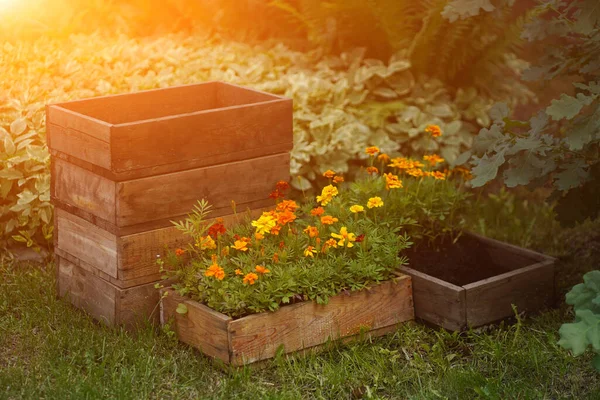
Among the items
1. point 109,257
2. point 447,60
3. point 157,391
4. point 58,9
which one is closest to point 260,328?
point 157,391

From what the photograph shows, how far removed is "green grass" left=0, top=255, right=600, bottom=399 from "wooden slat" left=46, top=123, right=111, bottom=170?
70 centimetres

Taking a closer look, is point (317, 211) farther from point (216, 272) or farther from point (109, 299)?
point (109, 299)

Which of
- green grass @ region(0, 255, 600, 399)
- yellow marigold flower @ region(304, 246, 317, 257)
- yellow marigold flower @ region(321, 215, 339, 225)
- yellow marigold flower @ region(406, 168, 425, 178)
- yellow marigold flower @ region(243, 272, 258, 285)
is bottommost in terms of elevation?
green grass @ region(0, 255, 600, 399)

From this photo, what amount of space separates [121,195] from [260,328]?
765 mm

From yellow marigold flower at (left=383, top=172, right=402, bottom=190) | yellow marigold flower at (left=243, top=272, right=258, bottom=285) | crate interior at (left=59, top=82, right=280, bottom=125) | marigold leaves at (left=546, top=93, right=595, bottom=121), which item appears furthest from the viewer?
crate interior at (left=59, top=82, right=280, bottom=125)

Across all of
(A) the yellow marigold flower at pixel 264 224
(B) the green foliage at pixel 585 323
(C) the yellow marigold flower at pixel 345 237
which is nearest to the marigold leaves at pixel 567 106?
(B) the green foliage at pixel 585 323

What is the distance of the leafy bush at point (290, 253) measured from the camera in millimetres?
3367

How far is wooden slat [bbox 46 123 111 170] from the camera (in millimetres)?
3436

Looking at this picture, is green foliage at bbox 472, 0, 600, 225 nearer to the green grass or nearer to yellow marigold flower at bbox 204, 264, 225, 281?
the green grass

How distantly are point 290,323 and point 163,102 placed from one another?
131 centimetres

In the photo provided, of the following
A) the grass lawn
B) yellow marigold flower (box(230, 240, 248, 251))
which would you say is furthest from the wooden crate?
the grass lawn

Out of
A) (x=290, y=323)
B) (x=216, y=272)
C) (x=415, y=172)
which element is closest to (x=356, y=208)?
(x=415, y=172)

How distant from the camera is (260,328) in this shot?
10.9 feet

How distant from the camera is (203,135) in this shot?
3623mm
